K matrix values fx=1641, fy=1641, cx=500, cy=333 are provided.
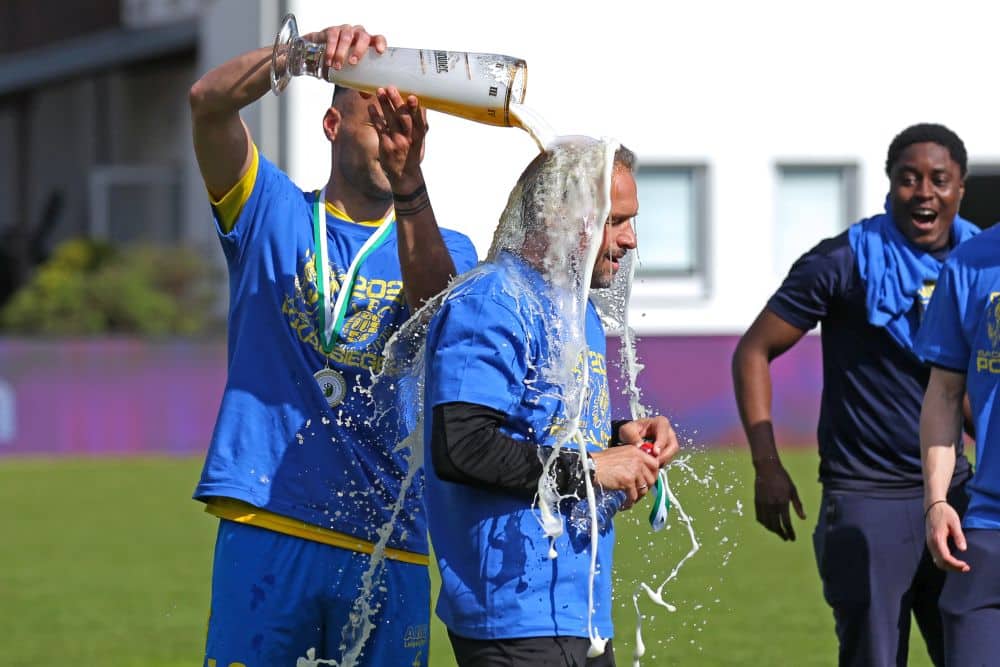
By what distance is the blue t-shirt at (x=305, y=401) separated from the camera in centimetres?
430

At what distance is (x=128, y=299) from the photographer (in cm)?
2059

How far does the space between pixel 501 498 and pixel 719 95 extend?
1597cm

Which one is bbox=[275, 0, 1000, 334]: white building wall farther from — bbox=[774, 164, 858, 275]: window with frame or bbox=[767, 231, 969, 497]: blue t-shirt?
bbox=[767, 231, 969, 497]: blue t-shirt

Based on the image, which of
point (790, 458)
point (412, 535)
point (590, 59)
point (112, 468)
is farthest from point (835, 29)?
point (412, 535)

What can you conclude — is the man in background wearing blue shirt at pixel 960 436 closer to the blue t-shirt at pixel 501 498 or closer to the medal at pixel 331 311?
the blue t-shirt at pixel 501 498

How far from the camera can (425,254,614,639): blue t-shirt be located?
3605 millimetres

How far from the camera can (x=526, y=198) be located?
3732 mm

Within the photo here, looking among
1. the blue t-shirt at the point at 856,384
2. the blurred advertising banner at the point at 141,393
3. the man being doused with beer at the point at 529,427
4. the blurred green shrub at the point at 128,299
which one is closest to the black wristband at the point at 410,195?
the man being doused with beer at the point at 529,427

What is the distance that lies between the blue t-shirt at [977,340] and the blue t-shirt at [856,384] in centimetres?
69

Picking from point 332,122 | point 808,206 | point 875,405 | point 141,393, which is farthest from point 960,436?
point 808,206

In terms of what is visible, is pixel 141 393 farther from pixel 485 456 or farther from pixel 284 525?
pixel 485 456

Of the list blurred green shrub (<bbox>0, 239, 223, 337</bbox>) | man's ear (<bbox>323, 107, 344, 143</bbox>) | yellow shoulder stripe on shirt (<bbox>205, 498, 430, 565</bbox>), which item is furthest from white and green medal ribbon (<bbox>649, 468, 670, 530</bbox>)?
blurred green shrub (<bbox>0, 239, 223, 337</bbox>)

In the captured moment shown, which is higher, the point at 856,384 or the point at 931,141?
the point at 931,141

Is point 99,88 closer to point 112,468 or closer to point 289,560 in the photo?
point 112,468
